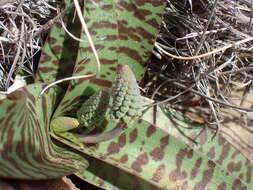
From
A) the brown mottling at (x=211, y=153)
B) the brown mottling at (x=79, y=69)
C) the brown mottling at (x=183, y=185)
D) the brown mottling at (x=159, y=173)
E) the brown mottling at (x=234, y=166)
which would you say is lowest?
the brown mottling at (x=234, y=166)

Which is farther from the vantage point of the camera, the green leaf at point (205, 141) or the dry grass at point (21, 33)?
the green leaf at point (205, 141)

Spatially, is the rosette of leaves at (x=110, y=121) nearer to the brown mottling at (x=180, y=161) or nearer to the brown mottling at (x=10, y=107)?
the brown mottling at (x=180, y=161)

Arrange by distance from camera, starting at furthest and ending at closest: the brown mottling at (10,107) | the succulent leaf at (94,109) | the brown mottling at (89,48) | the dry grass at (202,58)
Answer: the dry grass at (202,58) < the brown mottling at (89,48) < the succulent leaf at (94,109) < the brown mottling at (10,107)

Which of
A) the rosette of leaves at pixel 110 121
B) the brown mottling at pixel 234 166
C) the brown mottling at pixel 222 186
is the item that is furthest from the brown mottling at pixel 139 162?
the brown mottling at pixel 234 166

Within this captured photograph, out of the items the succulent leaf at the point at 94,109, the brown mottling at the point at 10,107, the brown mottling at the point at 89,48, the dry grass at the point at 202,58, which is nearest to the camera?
the brown mottling at the point at 10,107

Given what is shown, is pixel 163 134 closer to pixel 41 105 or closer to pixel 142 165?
pixel 142 165

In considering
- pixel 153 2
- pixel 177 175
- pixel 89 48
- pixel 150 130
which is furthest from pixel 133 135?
pixel 153 2

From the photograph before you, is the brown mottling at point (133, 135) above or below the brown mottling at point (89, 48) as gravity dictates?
below

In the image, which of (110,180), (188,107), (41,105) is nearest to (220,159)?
(188,107)

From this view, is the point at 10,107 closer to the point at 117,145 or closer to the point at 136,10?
the point at 117,145
